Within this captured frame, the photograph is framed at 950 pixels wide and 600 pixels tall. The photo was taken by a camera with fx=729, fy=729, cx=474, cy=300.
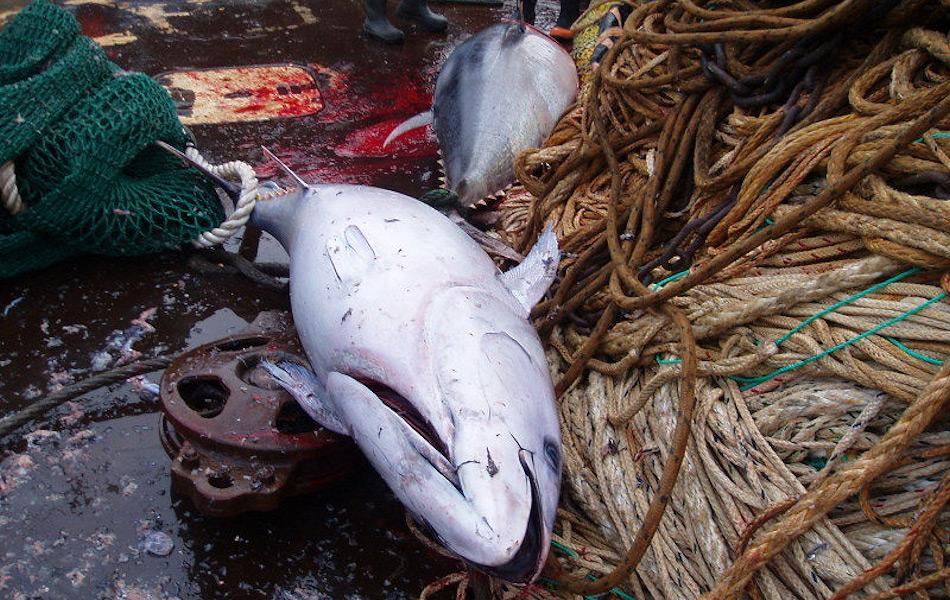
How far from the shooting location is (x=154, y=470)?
2.47 metres

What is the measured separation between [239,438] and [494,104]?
2695 millimetres

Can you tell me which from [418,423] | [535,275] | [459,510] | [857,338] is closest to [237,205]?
[535,275]

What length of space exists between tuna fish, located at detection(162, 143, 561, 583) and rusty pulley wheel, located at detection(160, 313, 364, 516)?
14 centimetres

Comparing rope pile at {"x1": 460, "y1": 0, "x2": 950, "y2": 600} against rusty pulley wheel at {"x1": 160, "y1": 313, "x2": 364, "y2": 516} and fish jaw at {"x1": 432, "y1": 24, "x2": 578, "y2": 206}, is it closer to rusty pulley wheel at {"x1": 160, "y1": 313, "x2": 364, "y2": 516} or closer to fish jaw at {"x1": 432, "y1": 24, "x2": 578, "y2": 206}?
rusty pulley wheel at {"x1": 160, "y1": 313, "x2": 364, "y2": 516}

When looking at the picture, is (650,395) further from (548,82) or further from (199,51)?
(199,51)

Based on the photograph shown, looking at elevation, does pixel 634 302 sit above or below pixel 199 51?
above

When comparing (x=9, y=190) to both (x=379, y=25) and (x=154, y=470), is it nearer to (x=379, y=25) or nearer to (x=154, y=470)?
(x=154, y=470)

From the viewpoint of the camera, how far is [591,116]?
322 centimetres

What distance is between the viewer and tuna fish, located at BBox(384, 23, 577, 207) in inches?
157

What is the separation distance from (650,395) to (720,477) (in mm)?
331

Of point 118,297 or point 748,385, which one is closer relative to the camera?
point 748,385

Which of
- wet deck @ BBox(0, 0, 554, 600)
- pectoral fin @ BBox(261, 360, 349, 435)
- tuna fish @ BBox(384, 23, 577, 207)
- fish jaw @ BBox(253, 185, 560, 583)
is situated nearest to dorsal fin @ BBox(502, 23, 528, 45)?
tuna fish @ BBox(384, 23, 577, 207)

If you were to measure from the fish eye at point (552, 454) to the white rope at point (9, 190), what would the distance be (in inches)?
93.6

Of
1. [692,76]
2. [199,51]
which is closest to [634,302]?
[692,76]
